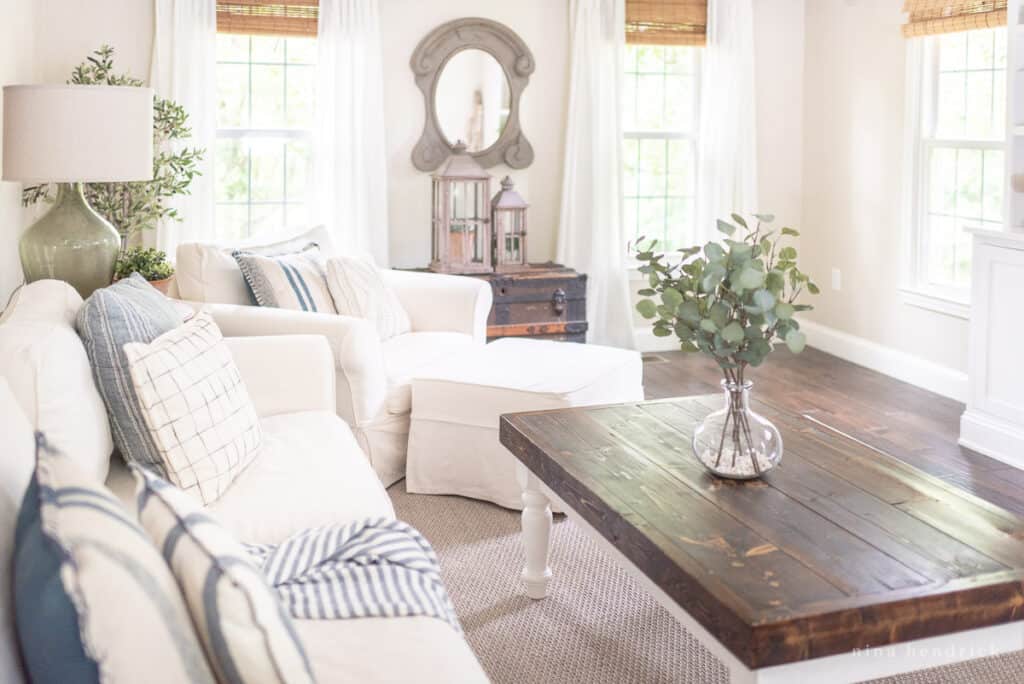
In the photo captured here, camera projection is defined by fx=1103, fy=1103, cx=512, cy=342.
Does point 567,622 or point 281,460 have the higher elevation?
point 281,460

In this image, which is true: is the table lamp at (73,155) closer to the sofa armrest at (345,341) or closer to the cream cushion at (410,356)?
the sofa armrest at (345,341)

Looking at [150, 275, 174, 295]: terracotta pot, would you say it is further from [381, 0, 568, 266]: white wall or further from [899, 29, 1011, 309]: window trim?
[899, 29, 1011, 309]: window trim

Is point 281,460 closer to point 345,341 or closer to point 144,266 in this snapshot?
point 345,341

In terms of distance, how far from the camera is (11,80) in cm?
427

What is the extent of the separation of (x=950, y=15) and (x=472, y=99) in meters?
2.36

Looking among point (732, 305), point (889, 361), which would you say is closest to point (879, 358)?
point (889, 361)

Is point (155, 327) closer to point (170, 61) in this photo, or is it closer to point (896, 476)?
point (896, 476)

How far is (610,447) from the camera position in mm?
2650

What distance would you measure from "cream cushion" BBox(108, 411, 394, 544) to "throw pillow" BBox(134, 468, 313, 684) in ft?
3.06

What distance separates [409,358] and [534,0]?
264cm

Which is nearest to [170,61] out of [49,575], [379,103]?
[379,103]

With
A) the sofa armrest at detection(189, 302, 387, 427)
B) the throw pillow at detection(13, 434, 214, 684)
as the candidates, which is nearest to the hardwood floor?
the sofa armrest at detection(189, 302, 387, 427)

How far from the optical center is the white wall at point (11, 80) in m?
4.07

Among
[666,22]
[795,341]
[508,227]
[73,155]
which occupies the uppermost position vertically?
[666,22]
